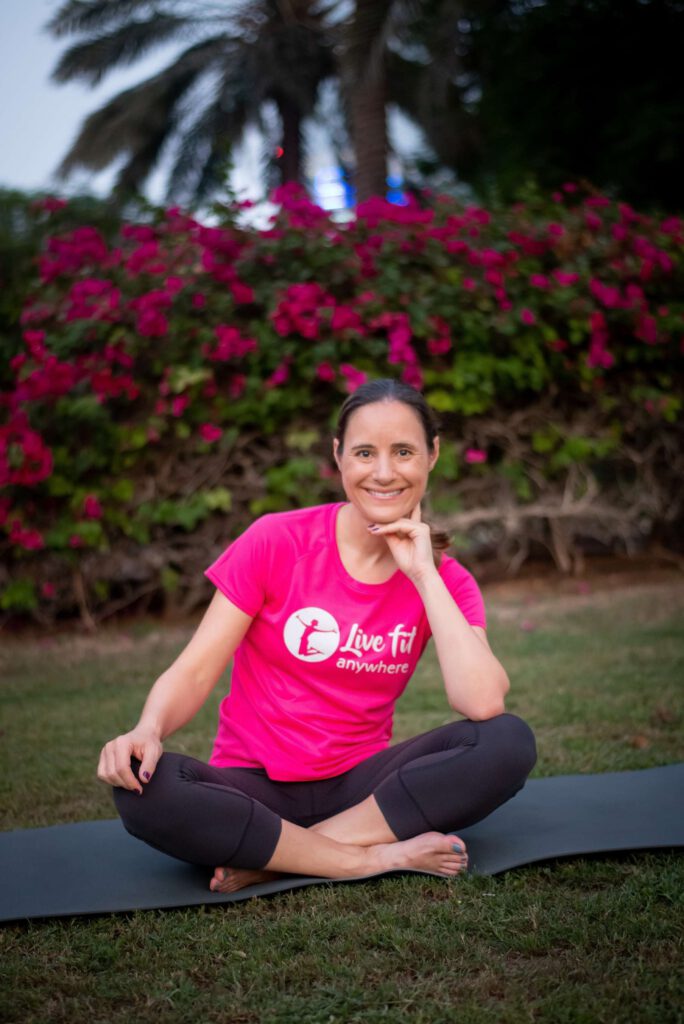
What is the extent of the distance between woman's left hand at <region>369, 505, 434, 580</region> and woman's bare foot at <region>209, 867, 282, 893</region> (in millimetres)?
826

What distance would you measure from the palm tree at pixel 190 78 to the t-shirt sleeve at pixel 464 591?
14744 mm

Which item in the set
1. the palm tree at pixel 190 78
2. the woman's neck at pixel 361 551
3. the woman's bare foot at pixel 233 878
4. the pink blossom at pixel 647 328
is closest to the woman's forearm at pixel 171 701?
the woman's bare foot at pixel 233 878

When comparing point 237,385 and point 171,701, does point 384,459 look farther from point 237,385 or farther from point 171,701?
point 237,385

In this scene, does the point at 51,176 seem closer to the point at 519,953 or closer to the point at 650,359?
the point at 650,359

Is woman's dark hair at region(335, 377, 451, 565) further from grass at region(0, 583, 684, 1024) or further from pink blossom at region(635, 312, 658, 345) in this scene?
pink blossom at region(635, 312, 658, 345)

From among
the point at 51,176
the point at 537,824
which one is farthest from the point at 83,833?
the point at 51,176

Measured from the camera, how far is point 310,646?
243cm

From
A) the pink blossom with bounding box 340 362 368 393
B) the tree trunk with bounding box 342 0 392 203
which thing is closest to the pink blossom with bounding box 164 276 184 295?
the pink blossom with bounding box 340 362 368 393

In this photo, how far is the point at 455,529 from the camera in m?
6.38

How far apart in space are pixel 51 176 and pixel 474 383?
1311cm

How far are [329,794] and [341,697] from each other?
284mm

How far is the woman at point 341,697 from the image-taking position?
2.27 meters

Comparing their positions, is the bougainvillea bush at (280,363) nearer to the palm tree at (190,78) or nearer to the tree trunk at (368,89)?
the tree trunk at (368,89)

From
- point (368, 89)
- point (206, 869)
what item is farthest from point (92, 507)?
point (368, 89)
